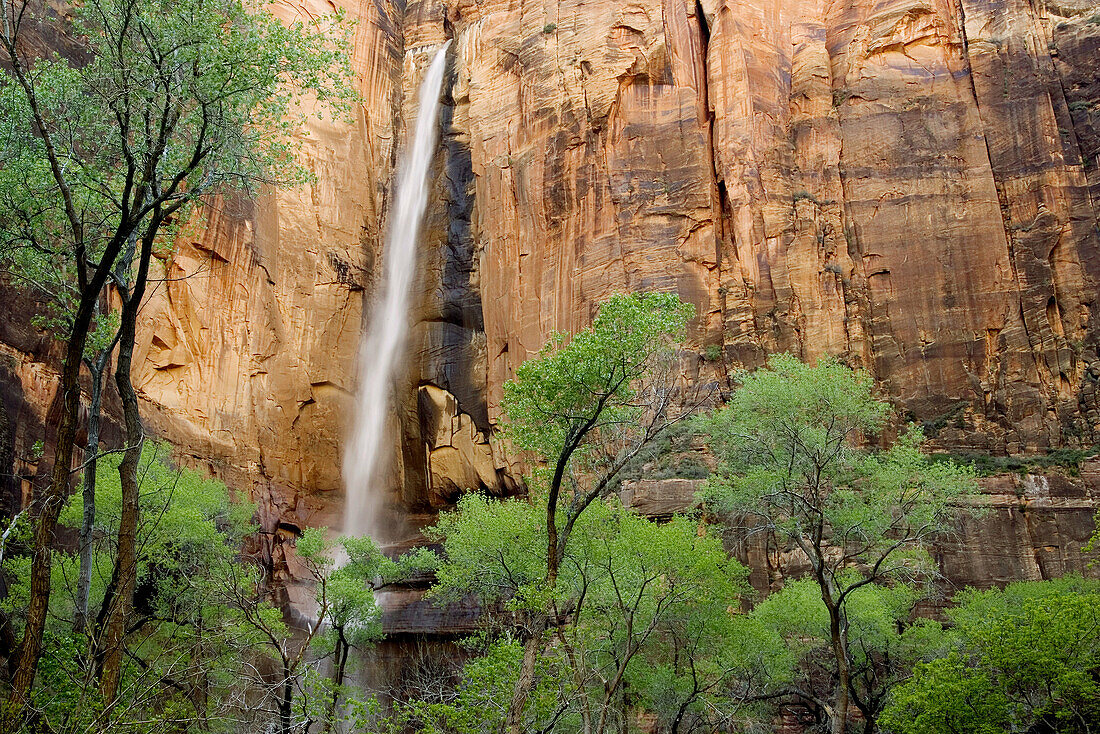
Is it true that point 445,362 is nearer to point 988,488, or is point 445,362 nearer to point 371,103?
point 371,103

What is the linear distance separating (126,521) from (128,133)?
6610 millimetres

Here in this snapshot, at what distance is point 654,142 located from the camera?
4031 centimetres

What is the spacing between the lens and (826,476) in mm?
23953

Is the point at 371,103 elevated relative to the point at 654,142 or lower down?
elevated

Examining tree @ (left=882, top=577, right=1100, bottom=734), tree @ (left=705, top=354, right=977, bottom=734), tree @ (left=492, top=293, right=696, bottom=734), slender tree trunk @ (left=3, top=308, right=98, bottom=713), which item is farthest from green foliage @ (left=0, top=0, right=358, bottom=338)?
tree @ (left=882, top=577, right=1100, bottom=734)

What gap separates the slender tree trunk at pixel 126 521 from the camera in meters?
11.0

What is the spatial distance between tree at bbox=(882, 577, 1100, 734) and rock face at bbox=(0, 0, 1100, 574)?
14220 mm

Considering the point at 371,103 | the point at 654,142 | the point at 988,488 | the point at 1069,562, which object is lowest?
the point at 1069,562

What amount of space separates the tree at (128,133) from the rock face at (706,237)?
2246 centimetres

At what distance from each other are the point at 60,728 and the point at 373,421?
3381cm

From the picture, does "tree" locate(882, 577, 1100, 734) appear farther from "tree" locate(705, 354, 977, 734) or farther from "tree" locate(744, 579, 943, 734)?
"tree" locate(744, 579, 943, 734)

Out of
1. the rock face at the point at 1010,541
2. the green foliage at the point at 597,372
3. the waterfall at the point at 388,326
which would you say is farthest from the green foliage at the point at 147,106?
Answer: the waterfall at the point at 388,326

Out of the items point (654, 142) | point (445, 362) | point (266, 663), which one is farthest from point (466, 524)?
point (654, 142)

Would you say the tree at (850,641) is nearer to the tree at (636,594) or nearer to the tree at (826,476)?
the tree at (826,476)
